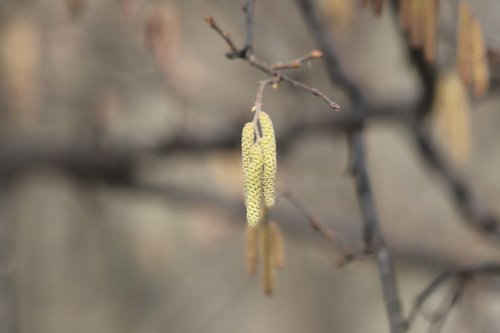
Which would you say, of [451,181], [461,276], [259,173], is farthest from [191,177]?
[259,173]

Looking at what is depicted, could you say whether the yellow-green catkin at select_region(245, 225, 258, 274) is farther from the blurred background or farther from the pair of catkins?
the blurred background

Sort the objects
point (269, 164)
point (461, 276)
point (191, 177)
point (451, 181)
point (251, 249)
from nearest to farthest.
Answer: point (269, 164), point (251, 249), point (461, 276), point (451, 181), point (191, 177)

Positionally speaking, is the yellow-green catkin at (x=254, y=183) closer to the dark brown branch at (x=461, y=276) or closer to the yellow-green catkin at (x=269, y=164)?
the yellow-green catkin at (x=269, y=164)

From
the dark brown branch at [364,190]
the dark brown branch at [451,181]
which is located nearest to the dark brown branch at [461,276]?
the dark brown branch at [364,190]

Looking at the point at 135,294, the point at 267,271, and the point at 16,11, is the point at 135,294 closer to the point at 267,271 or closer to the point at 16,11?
the point at 16,11

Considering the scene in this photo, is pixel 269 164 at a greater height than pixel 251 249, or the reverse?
pixel 269 164

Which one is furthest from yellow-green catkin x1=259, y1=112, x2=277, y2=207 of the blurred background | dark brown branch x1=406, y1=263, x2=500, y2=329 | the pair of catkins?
the blurred background

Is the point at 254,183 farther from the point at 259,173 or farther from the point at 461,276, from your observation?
the point at 461,276
